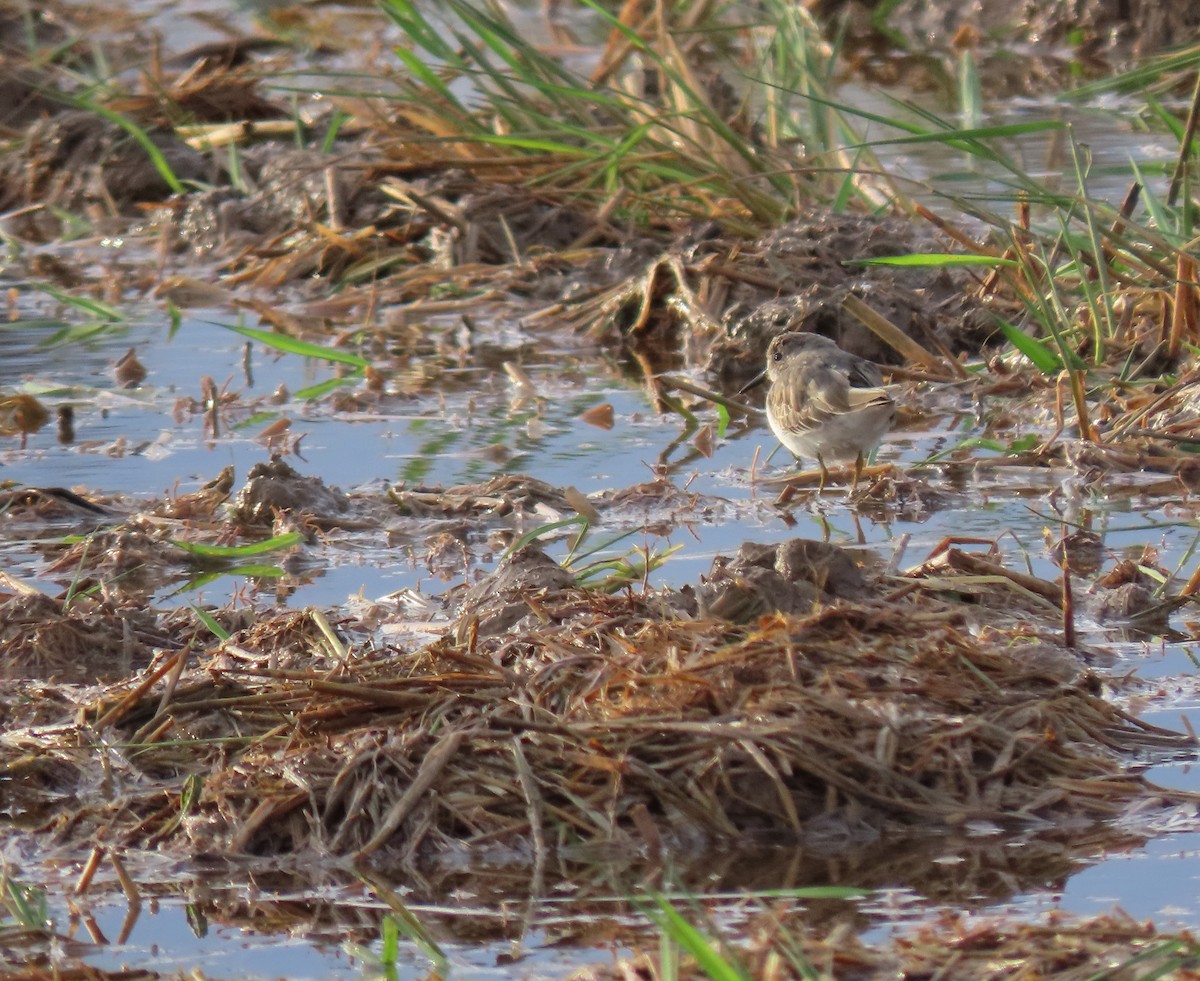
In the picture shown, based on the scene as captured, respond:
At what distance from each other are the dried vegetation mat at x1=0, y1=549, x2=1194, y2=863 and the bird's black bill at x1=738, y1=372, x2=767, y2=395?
2709mm

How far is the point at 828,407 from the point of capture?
5.79 meters

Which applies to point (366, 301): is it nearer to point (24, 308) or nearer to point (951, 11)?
point (24, 308)

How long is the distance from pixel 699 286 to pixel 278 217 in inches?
105

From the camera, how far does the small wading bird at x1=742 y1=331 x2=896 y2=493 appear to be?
19.0 feet

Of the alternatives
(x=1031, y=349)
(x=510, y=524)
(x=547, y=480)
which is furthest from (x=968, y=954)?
(x=547, y=480)

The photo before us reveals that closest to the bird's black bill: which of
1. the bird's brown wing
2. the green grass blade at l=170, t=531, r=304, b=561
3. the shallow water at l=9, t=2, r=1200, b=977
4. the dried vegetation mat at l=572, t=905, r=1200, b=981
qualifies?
the shallow water at l=9, t=2, r=1200, b=977

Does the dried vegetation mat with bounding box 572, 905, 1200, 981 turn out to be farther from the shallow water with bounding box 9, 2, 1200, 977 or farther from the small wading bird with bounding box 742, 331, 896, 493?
the small wading bird with bounding box 742, 331, 896, 493

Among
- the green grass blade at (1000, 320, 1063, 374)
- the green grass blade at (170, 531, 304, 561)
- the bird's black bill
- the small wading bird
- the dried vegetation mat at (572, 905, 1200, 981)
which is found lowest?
the bird's black bill

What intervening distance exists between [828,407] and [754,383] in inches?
53.8

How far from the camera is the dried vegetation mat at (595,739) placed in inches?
143

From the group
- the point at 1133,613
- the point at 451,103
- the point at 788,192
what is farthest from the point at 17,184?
the point at 1133,613

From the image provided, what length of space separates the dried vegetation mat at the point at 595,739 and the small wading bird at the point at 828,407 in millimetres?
1521

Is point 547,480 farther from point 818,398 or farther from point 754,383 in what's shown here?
point 754,383

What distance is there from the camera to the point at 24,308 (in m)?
9.20
